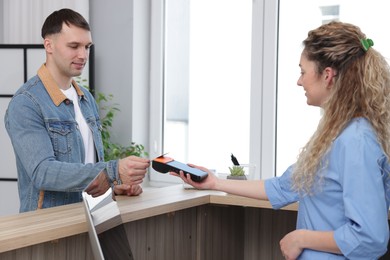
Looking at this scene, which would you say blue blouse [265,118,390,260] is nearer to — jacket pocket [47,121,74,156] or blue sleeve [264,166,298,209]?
blue sleeve [264,166,298,209]

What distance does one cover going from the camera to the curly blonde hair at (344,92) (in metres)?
1.69

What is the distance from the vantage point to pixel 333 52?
1.73m

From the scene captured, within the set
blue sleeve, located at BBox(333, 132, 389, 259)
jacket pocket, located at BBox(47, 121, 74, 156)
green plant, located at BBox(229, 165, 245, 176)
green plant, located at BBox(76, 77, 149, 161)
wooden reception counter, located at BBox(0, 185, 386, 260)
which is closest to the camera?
blue sleeve, located at BBox(333, 132, 389, 259)

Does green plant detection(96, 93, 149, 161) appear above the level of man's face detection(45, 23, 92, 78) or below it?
below

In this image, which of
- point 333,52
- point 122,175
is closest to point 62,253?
point 122,175

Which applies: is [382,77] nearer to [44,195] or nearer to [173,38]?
[44,195]

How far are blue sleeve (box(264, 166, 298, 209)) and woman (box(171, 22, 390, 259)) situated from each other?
0.62ft

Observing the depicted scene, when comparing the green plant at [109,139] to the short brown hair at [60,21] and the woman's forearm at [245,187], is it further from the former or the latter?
the woman's forearm at [245,187]

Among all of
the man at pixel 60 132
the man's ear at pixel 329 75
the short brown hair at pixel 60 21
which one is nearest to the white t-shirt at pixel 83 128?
the man at pixel 60 132

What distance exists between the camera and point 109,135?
169 inches

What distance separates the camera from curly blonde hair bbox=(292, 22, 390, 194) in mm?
1688

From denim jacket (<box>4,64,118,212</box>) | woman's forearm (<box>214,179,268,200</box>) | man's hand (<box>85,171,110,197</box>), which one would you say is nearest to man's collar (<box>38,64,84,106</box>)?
denim jacket (<box>4,64,118,212</box>)

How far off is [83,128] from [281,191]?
84 cm

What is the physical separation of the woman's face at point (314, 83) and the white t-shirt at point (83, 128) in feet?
3.22
